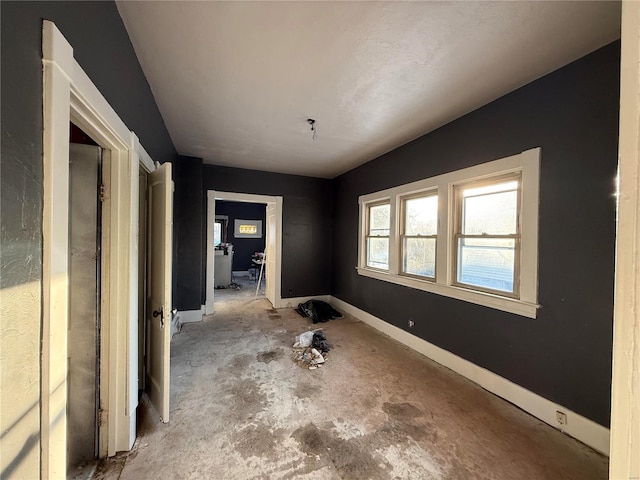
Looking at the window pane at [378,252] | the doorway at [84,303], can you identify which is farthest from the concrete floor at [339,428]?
the window pane at [378,252]

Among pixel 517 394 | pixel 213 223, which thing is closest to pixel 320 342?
pixel 517 394

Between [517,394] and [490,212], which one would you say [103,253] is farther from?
[517,394]

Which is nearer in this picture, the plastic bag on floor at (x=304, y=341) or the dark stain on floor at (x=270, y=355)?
the dark stain on floor at (x=270, y=355)

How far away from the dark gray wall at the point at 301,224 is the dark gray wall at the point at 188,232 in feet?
2.30

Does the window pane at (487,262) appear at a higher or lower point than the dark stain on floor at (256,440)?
higher

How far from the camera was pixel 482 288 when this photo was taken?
2537 mm

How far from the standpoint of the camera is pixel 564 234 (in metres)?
1.90

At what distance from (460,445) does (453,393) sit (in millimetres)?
625

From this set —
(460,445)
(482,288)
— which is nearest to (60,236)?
(460,445)

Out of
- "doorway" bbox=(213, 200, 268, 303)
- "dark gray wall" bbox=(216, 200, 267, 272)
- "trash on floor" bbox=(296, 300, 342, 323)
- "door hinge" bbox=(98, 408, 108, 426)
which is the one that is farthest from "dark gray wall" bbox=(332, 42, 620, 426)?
"dark gray wall" bbox=(216, 200, 267, 272)

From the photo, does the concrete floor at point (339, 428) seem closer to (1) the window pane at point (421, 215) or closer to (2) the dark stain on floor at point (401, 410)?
(2) the dark stain on floor at point (401, 410)

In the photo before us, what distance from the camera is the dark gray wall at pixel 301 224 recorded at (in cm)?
493

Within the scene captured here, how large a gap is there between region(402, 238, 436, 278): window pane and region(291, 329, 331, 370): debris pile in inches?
58.4

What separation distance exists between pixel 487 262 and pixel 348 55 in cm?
220
